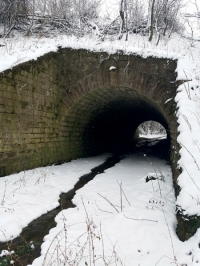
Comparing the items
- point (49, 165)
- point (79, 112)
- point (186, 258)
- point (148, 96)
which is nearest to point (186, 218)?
point (186, 258)

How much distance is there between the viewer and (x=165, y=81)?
6.88 metres

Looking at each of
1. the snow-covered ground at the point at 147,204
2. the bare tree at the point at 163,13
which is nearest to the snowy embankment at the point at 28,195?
the snow-covered ground at the point at 147,204

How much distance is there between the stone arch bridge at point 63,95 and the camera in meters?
5.81

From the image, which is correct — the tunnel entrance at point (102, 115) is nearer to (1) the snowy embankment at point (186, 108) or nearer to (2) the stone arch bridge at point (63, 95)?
(2) the stone arch bridge at point (63, 95)

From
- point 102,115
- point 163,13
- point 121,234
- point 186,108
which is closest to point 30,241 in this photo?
point 121,234

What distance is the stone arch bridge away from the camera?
229 inches

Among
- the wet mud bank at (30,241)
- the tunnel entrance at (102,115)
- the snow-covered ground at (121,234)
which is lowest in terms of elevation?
the wet mud bank at (30,241)

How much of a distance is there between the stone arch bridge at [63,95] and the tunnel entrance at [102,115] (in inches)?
1.8

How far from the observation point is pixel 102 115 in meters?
10.3

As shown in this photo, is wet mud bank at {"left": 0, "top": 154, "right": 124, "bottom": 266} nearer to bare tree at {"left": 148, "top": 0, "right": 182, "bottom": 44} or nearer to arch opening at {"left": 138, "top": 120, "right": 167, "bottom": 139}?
bare tree at {"left": 148, "top": 0, "right": 182, "bottom": 44}

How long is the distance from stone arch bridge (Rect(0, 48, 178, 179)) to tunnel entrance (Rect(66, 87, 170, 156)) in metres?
0.05

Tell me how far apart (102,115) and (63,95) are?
281cm

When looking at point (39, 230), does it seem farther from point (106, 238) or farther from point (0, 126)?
point (0, 126)

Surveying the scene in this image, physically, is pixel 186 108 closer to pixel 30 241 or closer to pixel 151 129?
pixel 30 241
